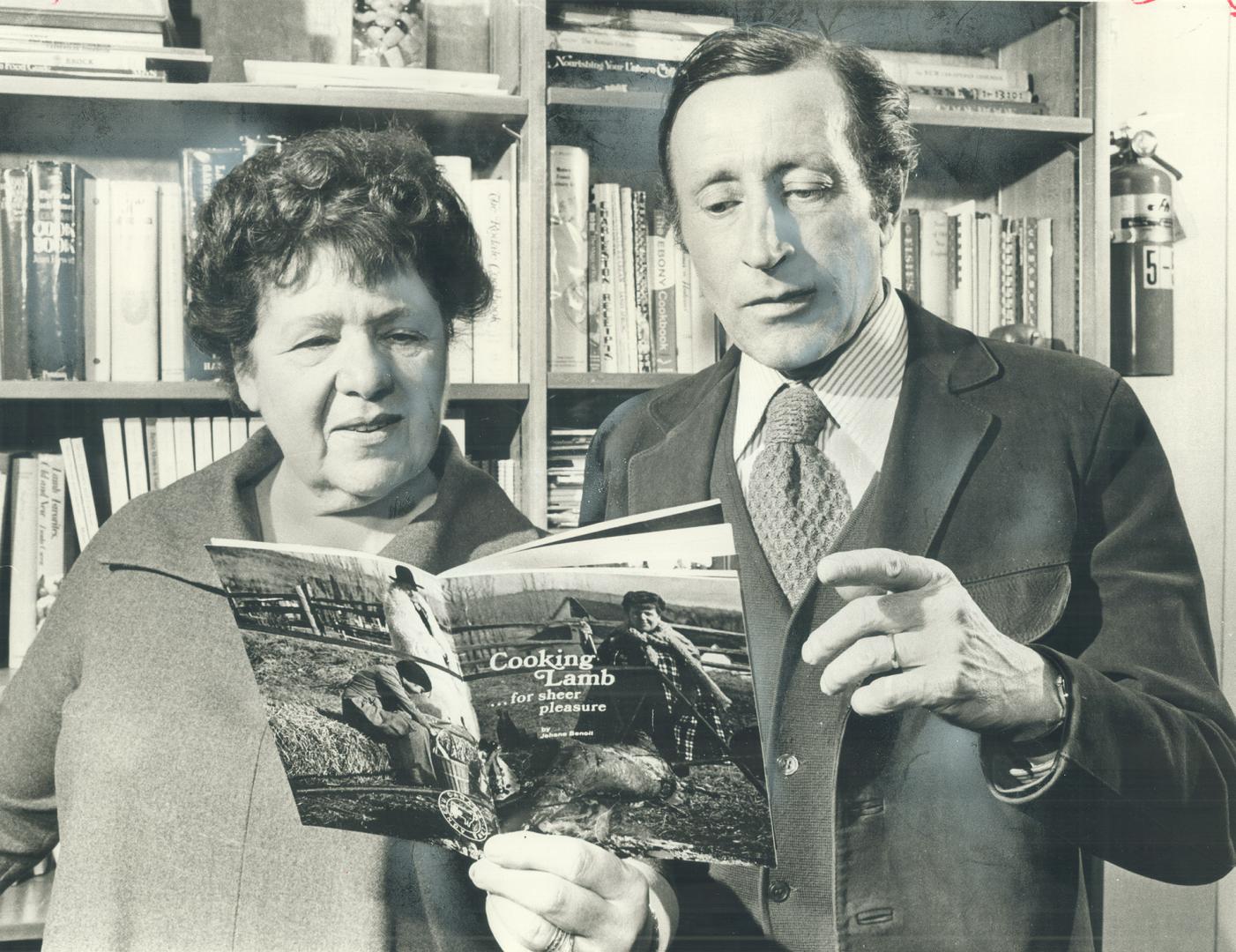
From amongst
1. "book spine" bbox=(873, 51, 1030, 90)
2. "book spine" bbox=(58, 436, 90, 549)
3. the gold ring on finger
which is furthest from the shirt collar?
"book spine" bbox=(58, 436, 90, 549)

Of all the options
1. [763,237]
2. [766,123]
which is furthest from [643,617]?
[766,123]

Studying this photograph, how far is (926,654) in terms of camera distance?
92 cm

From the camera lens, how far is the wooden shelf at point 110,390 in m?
1.05

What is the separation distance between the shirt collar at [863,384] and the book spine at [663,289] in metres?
0.11

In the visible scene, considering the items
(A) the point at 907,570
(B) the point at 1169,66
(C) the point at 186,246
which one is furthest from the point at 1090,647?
(C) the point at 186,246

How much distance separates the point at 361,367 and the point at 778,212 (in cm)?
48

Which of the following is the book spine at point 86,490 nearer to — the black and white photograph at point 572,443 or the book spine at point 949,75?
the black and white photograph at point 572,443

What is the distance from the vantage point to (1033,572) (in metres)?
1.04

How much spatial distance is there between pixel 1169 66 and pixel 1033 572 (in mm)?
713

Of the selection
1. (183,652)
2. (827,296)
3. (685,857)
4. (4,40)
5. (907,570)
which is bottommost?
(685,857)

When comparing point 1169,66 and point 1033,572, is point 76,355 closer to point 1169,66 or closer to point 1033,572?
point 1033,572

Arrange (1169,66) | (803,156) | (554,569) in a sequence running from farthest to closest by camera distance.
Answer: (1169,66)
(803,156)
(554,569)

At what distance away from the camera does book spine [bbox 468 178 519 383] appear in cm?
111

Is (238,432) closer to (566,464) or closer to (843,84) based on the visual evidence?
(566,464)
